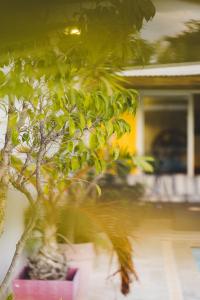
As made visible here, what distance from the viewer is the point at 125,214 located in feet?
11.1

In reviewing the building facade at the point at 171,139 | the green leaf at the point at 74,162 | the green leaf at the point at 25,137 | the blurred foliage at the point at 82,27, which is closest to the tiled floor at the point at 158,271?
the building facade at the point at 171,139

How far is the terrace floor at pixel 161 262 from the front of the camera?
3.52 meters

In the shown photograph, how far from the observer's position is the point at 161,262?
4133 millimetres

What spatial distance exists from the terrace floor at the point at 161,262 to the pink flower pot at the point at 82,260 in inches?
2.9

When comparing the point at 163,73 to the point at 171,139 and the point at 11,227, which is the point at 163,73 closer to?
the point at 11,227

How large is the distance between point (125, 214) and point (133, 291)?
602 millimetres

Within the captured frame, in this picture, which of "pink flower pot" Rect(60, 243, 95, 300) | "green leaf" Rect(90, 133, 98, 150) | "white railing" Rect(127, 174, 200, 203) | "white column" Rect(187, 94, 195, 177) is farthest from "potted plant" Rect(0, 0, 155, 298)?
"white column" Rect(187, 94, 195, 177)

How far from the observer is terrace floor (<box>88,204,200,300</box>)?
3.52m

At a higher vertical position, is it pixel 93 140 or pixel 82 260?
pixel 93 140

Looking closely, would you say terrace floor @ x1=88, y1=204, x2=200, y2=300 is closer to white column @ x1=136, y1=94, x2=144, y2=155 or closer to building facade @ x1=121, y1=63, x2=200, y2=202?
building facade @ x1=121, y1=63, x2=200, y2=202

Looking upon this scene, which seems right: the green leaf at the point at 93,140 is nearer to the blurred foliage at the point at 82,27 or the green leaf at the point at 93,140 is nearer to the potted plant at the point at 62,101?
the potted plant at the point at 62,101

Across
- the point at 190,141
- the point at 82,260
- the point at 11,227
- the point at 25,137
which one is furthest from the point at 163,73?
the point at 190,141

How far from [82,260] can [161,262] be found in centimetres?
95

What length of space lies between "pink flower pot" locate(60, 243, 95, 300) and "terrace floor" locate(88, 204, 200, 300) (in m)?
0.07
